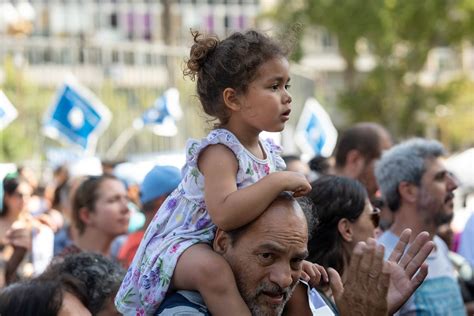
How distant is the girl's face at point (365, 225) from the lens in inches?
223

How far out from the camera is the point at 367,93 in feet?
155

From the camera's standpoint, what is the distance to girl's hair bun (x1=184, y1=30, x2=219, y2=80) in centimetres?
450

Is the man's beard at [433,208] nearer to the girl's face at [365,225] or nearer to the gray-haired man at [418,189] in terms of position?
the gray-haired man at [418,189]

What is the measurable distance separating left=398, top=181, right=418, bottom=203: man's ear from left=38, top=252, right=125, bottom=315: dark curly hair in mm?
1954

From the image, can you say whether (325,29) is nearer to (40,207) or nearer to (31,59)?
(31,59)

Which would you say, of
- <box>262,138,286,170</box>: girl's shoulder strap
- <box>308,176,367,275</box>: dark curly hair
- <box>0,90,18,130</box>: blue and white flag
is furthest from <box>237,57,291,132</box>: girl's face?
<box>0,90,18,130</box>: blue and white flag

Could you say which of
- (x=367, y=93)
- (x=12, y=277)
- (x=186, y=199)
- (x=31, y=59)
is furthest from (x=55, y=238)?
(x=367, y=93)

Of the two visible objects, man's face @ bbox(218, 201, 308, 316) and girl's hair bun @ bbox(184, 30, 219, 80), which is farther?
girl's hair bun @ bbox(184, 30, 219, 80)

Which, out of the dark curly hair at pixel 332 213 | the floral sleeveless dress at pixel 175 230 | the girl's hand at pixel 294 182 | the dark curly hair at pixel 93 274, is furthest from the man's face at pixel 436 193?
the girl's hand at pixel 294 182

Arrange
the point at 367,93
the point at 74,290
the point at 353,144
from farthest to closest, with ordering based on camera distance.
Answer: the point at 367,93, the point at 353,144, the point at 74,290

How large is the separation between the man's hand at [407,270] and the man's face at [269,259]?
473 millimetres

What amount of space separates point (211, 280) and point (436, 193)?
3007 millimetres

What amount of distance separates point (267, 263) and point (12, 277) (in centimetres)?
420

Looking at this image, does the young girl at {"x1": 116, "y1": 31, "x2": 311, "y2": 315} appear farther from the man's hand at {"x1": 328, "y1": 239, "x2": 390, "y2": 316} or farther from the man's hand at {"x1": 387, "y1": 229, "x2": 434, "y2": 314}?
the man's hand at {"x1": 387, "y1": 229, "x2": 434, "y2": 314}
